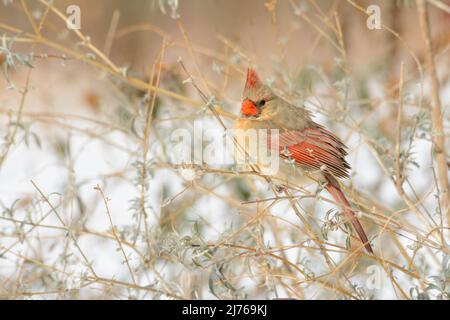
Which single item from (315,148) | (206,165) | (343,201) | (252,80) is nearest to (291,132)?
(315,148)

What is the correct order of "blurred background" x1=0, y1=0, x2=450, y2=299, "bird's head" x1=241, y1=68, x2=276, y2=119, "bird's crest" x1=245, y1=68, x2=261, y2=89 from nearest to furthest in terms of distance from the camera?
"blurred background" x1=0, y1=0, x2=450, y2=299, "bird's crest" x1=245, y1=68, x2=261, y2=89, "bird's head" x1=241, y1=68, x2=276, y2=119

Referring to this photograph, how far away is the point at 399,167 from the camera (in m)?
2.21

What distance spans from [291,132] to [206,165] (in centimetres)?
82

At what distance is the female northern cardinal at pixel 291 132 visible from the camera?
2.61 meters

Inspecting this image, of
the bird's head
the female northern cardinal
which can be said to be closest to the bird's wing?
the female northern cardinal

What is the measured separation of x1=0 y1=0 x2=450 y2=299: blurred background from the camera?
212 cm

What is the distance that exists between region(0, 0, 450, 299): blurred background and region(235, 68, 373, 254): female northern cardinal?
63 millimetres

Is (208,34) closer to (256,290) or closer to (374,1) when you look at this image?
(374,1)

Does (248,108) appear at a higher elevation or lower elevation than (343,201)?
higher

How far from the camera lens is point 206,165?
1960mm

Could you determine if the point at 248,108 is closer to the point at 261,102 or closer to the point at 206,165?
the point at 261,102

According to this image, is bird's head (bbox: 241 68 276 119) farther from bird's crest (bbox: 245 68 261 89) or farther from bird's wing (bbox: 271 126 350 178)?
bird's wing (bbox: 271 126 350 178)
